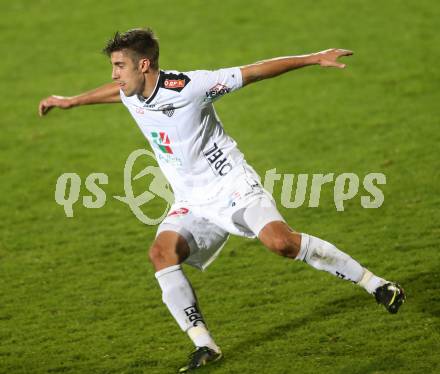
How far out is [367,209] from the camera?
980 centimetres

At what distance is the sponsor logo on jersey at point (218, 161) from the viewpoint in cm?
667

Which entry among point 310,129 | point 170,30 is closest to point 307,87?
point 310,129

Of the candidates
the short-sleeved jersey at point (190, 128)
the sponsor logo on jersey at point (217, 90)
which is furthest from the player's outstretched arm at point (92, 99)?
the sponsor logo on jersey at point (217, 90)

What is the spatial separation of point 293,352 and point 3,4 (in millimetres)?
13122

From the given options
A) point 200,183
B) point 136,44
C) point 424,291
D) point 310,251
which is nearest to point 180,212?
point 200,183

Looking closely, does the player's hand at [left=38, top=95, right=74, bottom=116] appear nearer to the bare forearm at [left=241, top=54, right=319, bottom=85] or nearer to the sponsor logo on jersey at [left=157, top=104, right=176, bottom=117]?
the sponsor logo on jersey at [left=157, top=104, right=176, bottom=117]

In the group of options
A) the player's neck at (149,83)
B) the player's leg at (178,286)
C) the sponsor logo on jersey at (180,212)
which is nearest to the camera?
the player's leg at (178,286)

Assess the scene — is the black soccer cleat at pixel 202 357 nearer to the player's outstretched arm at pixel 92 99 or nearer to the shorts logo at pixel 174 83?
the shorts logo at pixel 174 83

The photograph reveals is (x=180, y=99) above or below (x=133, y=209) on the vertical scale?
above

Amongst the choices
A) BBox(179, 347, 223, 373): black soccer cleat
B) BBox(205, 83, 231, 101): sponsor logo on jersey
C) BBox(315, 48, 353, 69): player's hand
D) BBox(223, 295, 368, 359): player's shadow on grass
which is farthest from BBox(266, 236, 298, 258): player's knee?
BBox(315, 48, 353, 69): player's hand

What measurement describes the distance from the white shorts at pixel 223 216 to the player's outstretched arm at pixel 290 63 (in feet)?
2.42

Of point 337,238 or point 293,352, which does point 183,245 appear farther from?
point 337,238

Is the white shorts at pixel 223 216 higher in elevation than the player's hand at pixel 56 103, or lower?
lower

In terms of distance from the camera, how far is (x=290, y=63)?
6.39 metres
